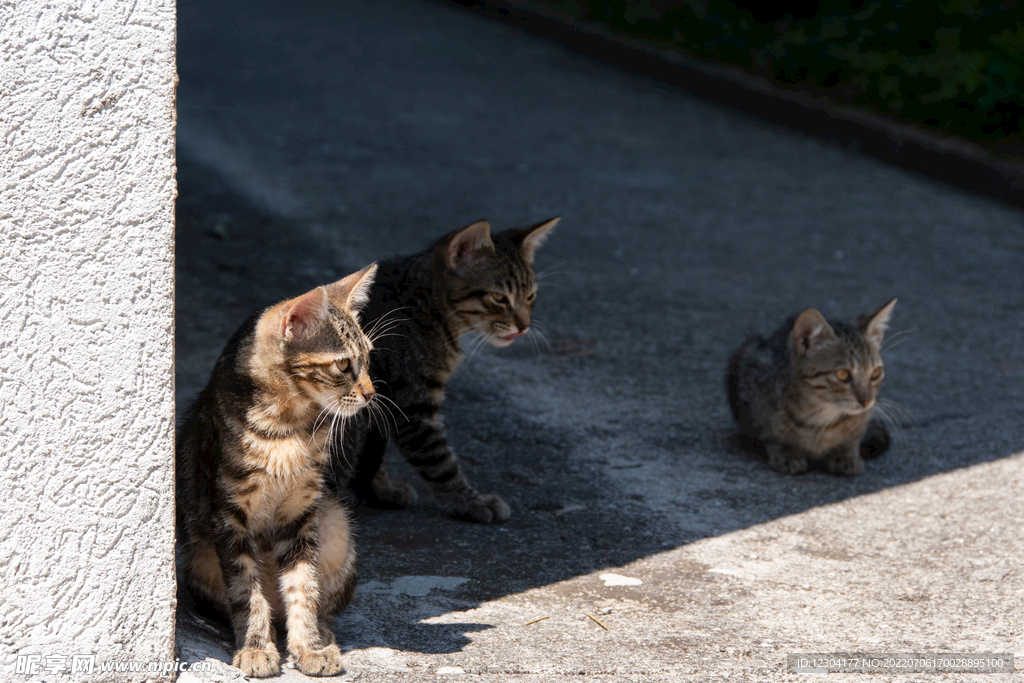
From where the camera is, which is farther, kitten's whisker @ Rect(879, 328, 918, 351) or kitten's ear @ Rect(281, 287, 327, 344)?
kitten's whisker @ Rect(879, 328, 918, 351)

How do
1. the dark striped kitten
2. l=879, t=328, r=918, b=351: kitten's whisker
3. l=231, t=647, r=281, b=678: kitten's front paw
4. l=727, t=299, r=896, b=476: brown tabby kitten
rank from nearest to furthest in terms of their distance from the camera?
1. l=231, t=647, r=281, b=678: kitten's front paw
2. the dark striped kitten
3. l=727, t=299, r=896, b=476: brown tabby kitten
4. l=879, t=328, r=918, b=351: kitten's whisker

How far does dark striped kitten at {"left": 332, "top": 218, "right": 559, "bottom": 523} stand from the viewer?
4004 millimetres

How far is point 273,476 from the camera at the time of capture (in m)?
2.86

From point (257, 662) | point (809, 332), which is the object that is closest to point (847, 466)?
point (809, 332)

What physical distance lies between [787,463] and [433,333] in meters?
1.75

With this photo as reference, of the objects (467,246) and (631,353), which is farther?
(631,353)

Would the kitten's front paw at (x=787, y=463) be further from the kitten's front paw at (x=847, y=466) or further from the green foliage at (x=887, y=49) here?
the green foliage at (x=887, y=49)

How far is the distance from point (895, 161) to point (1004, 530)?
6.10 meters

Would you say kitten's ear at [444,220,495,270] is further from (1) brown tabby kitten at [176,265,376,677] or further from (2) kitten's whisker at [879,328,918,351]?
(2) kitten's whisker at [879,328,918,351]

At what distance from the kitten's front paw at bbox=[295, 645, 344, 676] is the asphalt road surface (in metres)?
0.05

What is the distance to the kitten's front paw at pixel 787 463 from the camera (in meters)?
4.61

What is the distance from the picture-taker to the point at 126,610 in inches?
96.7

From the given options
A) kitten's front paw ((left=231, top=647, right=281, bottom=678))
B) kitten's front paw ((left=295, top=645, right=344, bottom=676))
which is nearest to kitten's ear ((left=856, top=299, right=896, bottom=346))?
kitten's front paw ((left=295, top=645, right=344, bottom=676))

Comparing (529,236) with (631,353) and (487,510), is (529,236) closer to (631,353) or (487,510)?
(487,510)
